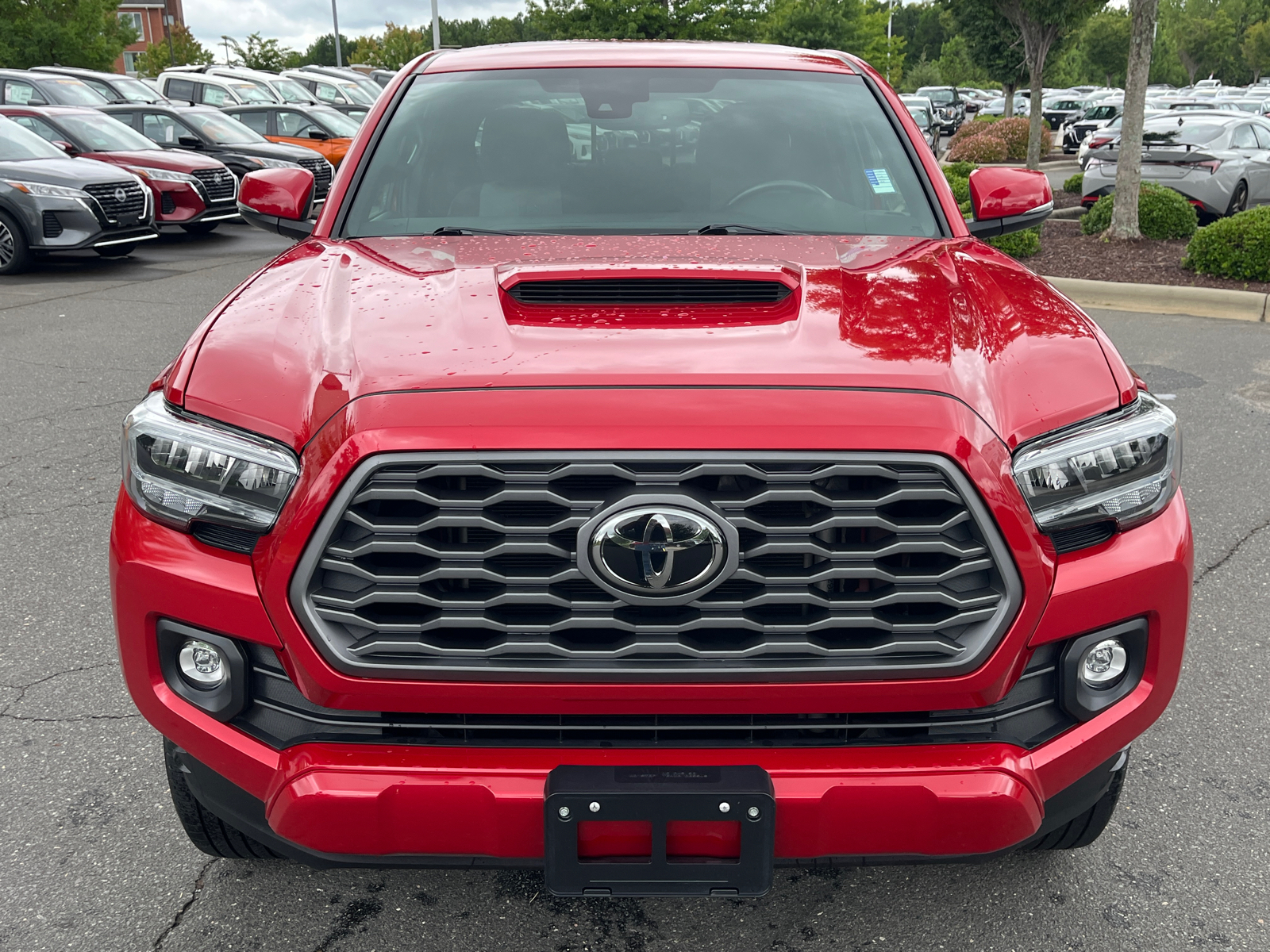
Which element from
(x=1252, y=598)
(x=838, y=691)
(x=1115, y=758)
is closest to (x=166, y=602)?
(x=838, y=691)

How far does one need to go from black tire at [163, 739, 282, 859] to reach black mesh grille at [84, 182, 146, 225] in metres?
11.1

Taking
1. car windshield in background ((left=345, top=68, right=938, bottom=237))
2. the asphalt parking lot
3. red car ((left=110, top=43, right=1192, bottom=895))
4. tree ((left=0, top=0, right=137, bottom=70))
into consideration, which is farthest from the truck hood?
tree ((left=0, top=0, right=137, bottom=70))

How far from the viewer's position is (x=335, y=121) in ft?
64.2

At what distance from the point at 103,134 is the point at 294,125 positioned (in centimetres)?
500

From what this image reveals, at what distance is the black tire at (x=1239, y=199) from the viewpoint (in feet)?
46.3

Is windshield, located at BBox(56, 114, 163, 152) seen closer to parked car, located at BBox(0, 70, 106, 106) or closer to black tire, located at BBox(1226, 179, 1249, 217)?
parked car, located at BBox(0, 70, 106, 106)

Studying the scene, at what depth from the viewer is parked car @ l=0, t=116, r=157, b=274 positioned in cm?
1162

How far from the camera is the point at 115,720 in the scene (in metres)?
3.34

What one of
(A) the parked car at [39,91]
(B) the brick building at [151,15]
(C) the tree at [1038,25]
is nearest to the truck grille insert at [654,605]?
(A) the parked car at [39,91]

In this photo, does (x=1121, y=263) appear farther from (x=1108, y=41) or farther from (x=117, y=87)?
(x=1108, y=41)

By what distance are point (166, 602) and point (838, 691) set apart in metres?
1.21

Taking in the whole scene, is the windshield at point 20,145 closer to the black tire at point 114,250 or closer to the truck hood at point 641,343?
the black tire at point 114,250

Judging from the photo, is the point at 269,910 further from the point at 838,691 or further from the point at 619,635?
the point at 838,691

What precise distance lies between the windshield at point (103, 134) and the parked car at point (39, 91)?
259 cm
